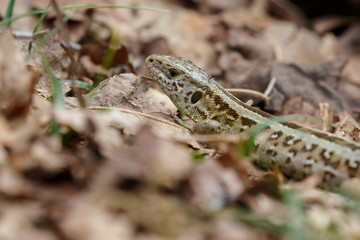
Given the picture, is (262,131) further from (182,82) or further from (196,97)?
(182,82)

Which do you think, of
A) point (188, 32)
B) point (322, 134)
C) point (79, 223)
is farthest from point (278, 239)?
point (188, 32)

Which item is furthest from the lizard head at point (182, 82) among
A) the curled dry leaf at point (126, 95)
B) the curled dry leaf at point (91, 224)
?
the curled dry leaf at point (91, 224)

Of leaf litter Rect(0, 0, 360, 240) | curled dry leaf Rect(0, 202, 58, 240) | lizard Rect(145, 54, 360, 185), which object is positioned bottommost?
curled dry leaf Rect(0, 202, 58, 240)

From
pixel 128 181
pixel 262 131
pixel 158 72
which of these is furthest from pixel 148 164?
pixel 158 72

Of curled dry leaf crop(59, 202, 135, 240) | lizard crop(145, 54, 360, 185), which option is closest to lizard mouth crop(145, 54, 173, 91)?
lizard crop(145, 54, 360, 185)

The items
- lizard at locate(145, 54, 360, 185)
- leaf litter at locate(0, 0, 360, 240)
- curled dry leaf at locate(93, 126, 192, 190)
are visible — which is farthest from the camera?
lizard at locate(145, 54, 360, 185)

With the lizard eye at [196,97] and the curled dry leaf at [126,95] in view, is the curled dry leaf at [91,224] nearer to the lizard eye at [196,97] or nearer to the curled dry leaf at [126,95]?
the curled dry leaf at [126,95]

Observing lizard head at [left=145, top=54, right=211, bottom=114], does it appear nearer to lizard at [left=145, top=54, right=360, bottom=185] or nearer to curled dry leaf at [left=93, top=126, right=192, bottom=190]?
lizard at [left=145, top=54, right=360, bottom=185]

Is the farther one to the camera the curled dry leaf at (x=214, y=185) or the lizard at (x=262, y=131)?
the lizard at (x=262, y=131)
